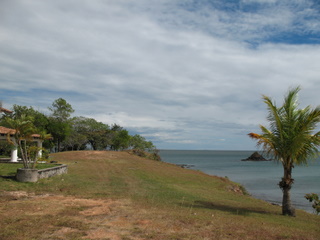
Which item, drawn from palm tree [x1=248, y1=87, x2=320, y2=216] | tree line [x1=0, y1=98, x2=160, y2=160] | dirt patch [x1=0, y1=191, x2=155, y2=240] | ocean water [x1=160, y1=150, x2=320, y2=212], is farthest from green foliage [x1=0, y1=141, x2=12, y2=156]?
palm tree [x1=248, y1=87, x2=320, y2=216]

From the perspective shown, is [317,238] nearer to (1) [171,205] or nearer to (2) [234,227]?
(2) [234,227]

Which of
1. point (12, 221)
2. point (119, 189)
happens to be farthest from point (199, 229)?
point (119, 189)

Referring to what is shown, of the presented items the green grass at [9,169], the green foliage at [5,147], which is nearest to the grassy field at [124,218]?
the green grass at [9,169]

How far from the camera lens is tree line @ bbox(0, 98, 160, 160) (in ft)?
174

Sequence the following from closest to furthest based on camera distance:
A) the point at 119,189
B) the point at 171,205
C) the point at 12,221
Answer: the point at 12,221 → the point at 171,205 → the point at 119,189

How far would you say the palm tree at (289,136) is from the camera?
42.3ft

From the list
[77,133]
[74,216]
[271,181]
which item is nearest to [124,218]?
[74,216]

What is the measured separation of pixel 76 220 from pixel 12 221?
1788 mm

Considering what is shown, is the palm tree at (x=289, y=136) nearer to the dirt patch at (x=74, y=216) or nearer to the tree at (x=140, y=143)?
the dirt patch at (x=74, y=216)

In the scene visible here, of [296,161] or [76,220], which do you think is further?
[296,161]

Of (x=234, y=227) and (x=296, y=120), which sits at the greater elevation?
(x=296, y=120)

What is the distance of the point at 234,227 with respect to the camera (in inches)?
372

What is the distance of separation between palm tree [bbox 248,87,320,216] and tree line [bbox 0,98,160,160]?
39129 millimetres

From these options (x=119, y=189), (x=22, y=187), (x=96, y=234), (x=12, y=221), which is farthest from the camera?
(x=119, y=189)
